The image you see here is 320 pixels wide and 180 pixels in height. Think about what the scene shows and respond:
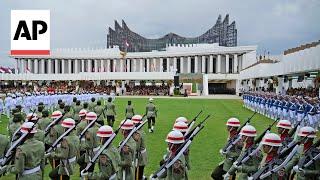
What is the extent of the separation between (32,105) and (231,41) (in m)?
91.5

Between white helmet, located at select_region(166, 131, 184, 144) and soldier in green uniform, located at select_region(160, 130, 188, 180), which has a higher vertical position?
white helmet, located at select_region(166, 131, 184, 144)

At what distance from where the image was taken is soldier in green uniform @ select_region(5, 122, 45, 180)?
732 centimetres

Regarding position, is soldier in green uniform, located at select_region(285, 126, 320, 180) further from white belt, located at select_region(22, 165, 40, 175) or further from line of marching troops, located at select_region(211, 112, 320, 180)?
white belt, located at select_region(22, 165, 40, 175)

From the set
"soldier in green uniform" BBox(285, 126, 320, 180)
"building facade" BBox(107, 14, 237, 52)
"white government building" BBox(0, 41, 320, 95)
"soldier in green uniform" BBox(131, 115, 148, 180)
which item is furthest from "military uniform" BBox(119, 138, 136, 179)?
"building facade" BBox(107, 14, 237, 52)

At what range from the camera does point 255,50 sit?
8356 cm

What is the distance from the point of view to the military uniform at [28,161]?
731 cm

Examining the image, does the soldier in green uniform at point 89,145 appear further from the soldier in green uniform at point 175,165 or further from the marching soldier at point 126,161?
the soldier in green uniform at point 175,165

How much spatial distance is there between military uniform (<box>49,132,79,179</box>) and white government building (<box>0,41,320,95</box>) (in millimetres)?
56973

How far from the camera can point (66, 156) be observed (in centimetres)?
886

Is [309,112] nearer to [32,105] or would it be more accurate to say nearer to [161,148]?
[161,148]

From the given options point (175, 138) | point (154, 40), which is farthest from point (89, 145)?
point (154, 40)

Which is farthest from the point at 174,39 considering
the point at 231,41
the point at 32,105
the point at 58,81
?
the point at 32,105

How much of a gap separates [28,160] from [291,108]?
18.3 metres

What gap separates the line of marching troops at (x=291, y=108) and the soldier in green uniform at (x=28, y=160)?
1104cm
